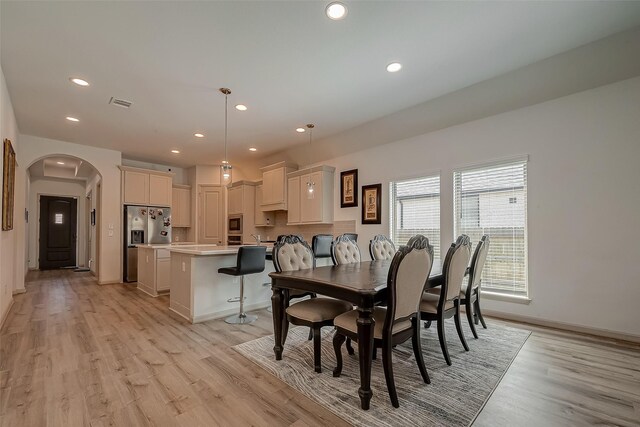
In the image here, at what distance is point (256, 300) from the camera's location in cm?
411

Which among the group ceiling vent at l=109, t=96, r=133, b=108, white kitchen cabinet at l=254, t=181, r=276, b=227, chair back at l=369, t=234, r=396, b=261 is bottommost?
chair back at l=369, t=234, r=396, b=261

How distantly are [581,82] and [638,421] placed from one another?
10.1 ft

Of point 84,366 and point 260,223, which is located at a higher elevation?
point 260,223

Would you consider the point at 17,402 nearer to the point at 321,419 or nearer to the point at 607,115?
the point at 321,419

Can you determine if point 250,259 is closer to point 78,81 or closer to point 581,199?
point 78,81

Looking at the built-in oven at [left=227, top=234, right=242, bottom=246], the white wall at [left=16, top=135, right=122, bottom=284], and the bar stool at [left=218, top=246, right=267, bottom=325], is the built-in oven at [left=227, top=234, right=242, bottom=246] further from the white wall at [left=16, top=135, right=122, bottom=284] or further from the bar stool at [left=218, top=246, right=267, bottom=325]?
the bar stool at [left=218, top=246, right=267, bottom=325]

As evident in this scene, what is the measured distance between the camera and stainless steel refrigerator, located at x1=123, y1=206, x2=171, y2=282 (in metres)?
6.28

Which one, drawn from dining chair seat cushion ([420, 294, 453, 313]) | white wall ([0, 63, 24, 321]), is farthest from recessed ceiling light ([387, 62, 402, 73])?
white wall ([0, 63, 24, 321])

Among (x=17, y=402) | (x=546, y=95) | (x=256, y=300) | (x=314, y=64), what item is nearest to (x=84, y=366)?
(x=17, y=402)

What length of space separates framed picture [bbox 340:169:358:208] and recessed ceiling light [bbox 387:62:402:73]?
96.3 inches

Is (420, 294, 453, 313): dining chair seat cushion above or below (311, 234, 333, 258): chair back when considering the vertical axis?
below

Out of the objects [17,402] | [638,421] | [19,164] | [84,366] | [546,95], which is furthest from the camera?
[19,164]

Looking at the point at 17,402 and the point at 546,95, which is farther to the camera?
the point at 546,95

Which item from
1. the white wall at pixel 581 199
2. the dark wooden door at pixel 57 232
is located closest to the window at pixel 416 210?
the white wall at pixel 581 199
